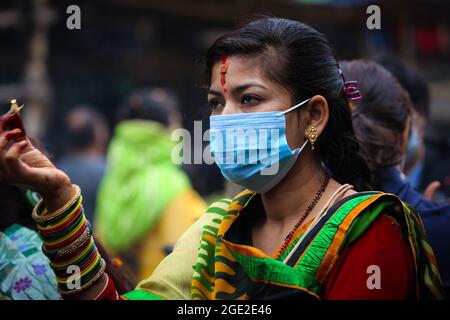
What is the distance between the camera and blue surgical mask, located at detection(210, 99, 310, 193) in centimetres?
225

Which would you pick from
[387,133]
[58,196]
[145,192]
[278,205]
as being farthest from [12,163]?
[145,192]

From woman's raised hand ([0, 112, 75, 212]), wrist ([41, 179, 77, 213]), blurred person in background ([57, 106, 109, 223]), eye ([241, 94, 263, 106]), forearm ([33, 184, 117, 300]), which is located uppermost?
eye ([241, 94, 263, 106])

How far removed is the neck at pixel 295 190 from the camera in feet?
7.60

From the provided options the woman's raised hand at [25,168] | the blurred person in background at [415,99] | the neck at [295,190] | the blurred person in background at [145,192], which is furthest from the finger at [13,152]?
the blurred person in background at [145,192]

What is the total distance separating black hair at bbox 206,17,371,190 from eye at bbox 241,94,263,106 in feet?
0.24

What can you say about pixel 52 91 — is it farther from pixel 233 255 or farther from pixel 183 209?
pixel 233 255

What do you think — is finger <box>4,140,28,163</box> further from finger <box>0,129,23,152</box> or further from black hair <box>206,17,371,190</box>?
black hair <box>206,17,371,190</box>

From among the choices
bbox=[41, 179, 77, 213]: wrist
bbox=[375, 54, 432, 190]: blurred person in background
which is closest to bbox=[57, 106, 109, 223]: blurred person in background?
bbox=[375, 54, 432, 190]: blurred person in background

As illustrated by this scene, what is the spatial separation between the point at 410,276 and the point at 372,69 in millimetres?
1244

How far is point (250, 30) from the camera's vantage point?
7.65 feet

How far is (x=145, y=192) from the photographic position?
4891 millimetres

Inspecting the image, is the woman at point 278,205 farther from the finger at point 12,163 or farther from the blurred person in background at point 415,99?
the blurred person in background at point 415,99
